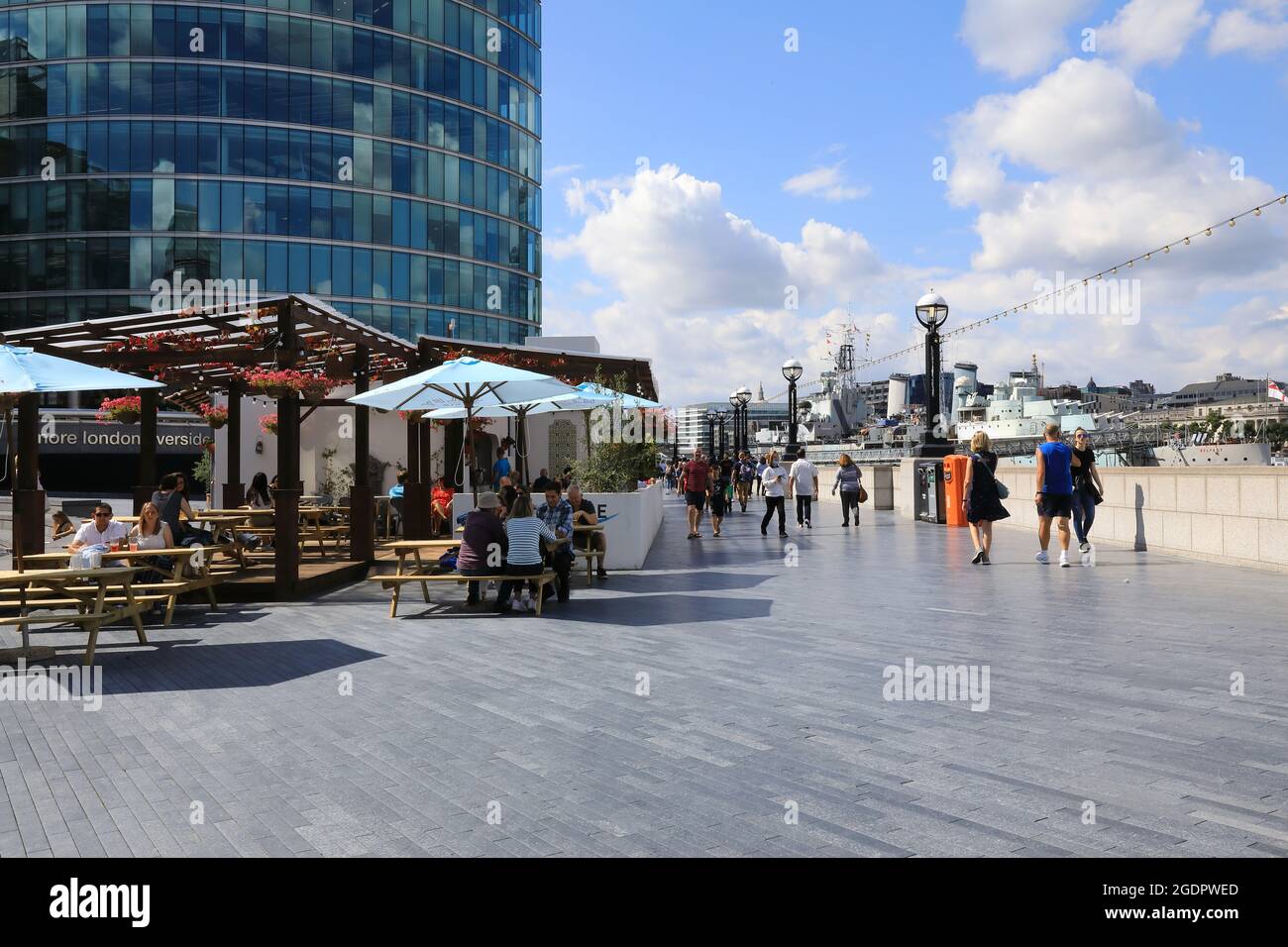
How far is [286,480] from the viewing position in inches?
462

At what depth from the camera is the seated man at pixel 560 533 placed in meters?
10.9

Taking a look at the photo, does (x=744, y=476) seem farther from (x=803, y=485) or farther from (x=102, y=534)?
(x=102, y=534)

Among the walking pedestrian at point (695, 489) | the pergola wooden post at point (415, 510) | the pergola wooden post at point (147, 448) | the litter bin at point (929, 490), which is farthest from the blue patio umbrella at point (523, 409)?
the litter bin at point (929, 490)

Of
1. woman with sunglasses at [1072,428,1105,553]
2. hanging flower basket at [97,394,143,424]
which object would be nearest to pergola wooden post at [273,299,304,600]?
hanging flower basket at [97,394,143,424]

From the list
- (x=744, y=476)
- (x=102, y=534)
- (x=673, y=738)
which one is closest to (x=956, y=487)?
(x=744, y=476)

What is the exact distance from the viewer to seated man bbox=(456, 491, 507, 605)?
10148 mm

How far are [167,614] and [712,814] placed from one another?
7466 millimetres

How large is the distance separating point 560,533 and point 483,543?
1486mm

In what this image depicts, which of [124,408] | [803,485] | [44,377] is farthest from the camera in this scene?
[803,485]

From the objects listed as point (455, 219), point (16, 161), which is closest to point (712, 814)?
point (455, 219)

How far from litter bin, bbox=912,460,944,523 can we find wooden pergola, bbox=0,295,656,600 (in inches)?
364

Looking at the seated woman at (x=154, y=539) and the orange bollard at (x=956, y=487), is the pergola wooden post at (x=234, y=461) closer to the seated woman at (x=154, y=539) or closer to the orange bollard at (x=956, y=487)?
the seated woman at (x=154, y=539)
